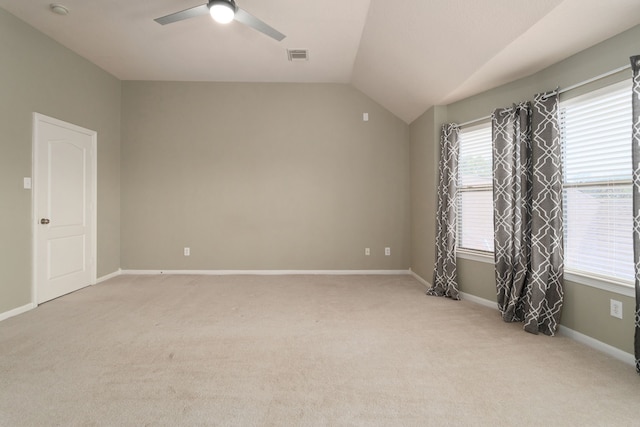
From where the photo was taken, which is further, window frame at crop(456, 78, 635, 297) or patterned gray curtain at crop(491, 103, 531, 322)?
patterned gray curtain at crop(491, 103, 531, 322)

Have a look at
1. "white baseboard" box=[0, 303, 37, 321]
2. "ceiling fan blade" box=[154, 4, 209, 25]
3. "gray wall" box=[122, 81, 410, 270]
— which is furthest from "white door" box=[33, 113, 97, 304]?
"ceiling fan blade" box=[154, 4, 209, 25]

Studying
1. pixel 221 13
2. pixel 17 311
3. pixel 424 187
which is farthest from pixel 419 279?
pixel 17 311

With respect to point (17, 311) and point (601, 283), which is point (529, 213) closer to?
point (601, 283)

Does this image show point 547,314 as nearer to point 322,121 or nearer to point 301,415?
point 301,415

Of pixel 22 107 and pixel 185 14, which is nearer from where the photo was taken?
pixel 185 14

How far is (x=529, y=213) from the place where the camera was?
2.79 meters

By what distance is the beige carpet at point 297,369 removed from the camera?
5.19 ft

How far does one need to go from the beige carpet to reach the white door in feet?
1.39

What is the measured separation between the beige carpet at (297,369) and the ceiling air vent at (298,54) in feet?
10.1

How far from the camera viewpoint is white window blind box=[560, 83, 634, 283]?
2.20 metres

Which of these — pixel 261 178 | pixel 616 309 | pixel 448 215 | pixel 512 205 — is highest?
pixel 261 178

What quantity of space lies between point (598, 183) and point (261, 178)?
154 inches

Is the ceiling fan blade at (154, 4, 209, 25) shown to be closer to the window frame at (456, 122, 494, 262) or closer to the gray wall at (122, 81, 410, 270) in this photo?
the gray wall at (122, 81, 410, 270)

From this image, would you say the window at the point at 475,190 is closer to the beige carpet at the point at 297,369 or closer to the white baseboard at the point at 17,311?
the beige carpet at the point at 297,369
